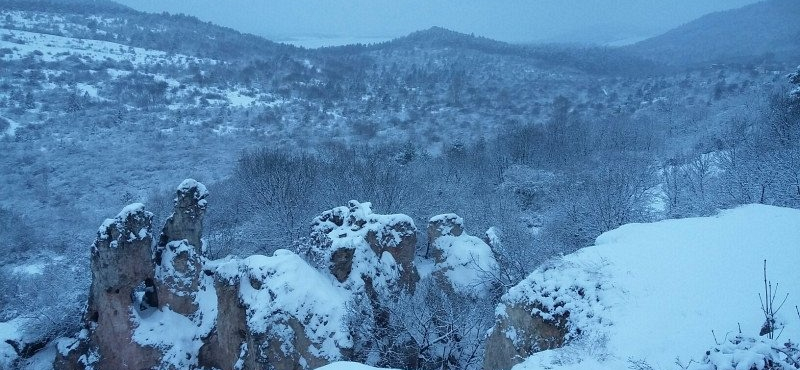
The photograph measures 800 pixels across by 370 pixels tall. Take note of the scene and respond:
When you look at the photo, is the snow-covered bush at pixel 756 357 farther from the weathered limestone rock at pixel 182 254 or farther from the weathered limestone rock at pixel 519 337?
the weathered limestone rock at pixel 182 254

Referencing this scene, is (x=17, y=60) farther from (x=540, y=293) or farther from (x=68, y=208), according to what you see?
(x=540, y=293)

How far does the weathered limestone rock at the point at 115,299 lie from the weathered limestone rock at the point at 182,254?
2.50ft

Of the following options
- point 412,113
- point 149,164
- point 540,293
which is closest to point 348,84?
point 412,113

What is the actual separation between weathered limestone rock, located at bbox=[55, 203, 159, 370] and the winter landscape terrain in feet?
0.23

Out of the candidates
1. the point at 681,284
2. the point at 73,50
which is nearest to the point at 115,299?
the point at 681,284

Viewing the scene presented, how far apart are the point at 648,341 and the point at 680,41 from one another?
19300 centimetres

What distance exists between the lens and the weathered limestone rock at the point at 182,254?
47.9 ft

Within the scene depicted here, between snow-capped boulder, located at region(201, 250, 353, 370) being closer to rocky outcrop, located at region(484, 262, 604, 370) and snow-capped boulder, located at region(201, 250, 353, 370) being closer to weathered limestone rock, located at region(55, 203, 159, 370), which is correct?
weathered limestone rock, located at region(55, 203, 159, 370)

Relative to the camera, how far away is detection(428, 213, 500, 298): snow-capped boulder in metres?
17.2

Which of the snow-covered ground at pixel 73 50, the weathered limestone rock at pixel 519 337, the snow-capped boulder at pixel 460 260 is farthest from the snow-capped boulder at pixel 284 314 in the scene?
the snow-covered ground at pixel 73 50

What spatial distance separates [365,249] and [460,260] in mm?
5262

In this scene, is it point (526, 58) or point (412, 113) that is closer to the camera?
point (412, 113)

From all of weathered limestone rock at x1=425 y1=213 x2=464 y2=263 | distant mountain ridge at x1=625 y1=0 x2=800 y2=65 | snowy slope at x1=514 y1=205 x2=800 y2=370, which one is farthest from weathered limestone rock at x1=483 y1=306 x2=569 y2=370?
distant mountain ridge at x1=625 y1=0 x2=800 y2=65

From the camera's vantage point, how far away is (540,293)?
975cm
